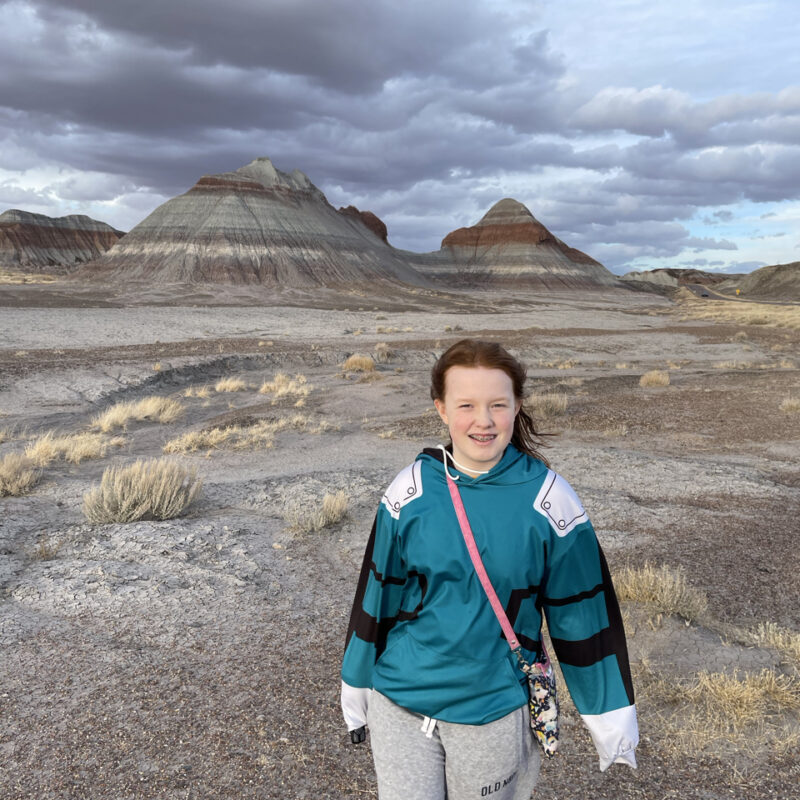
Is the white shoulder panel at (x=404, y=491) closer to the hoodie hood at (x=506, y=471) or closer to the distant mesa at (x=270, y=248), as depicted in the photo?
the hoodie hood at (x=506, y=471)

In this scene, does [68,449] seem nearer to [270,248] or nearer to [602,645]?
[602,645]

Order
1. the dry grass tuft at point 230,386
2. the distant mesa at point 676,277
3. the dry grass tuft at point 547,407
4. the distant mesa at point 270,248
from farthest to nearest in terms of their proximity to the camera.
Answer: the distant mesa at point 676,277 < the distant mesa at point 270,248 < the dry grass tuft at point 230,386 < the dry grass tuft at point 547,407

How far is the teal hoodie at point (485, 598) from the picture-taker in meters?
1.68

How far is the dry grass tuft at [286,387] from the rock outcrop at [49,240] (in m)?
95.3

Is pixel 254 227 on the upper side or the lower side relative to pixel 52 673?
upper

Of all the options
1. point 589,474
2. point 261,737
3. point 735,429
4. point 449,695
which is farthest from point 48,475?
point 735,429

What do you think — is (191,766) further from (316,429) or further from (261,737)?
(316,429)

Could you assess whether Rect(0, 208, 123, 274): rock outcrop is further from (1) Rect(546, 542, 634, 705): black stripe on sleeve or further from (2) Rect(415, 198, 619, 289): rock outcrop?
(1) Rect(546, 542, 634, 705): black stripe on sleeve

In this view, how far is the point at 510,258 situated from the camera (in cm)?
11100

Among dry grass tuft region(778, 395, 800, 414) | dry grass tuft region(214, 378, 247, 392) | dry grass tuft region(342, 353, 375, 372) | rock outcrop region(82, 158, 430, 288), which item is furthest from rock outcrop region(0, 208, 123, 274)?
dry grass tuft region(778, 395, 800, 414)

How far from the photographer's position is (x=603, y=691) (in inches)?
69.6

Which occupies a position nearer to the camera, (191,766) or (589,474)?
(191,766)

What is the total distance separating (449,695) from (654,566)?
14.0 feet

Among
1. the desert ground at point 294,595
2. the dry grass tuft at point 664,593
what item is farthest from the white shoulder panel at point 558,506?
the dry grass tuft at point 664,593
